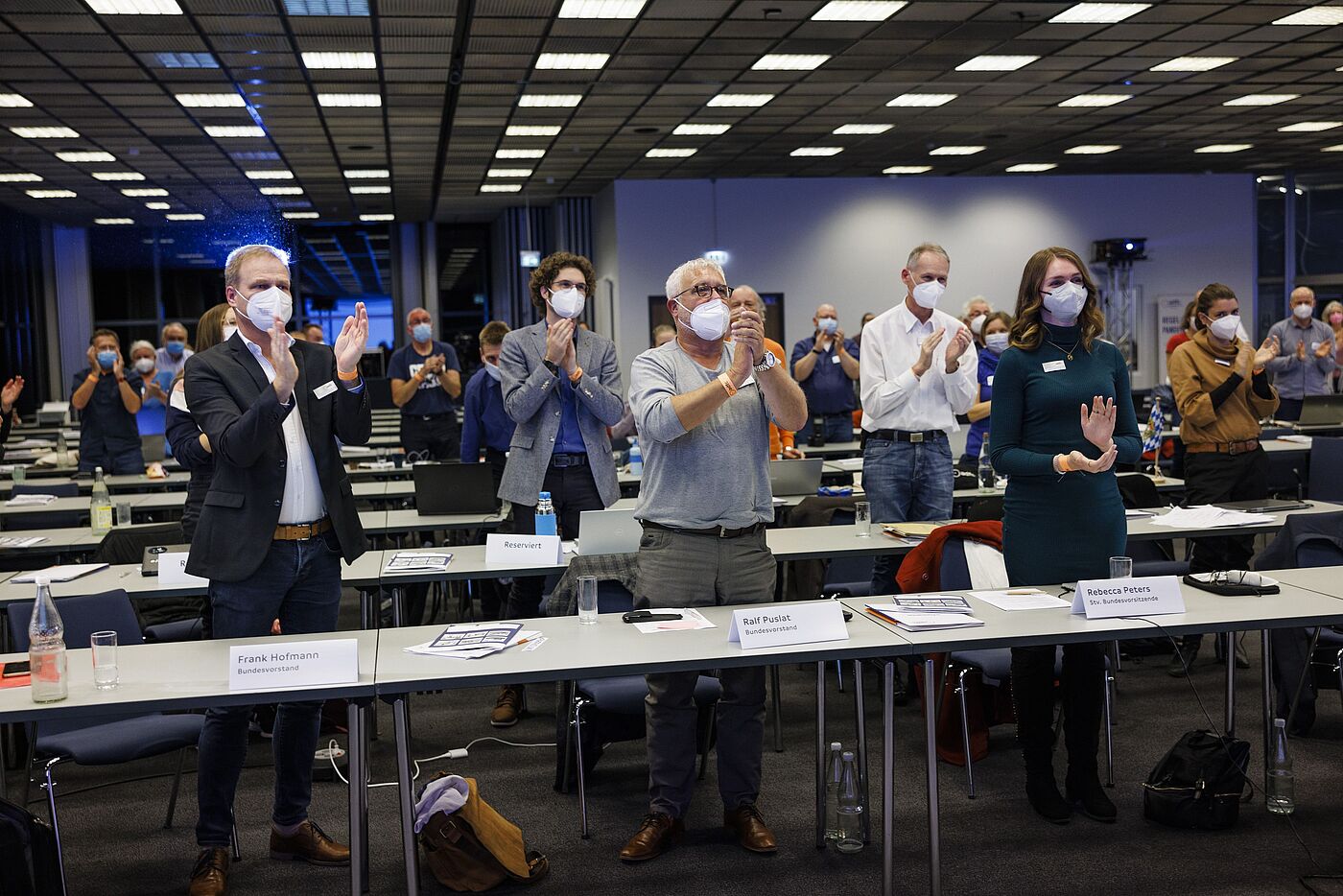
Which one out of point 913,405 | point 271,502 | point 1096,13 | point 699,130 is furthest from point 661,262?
point 271,502

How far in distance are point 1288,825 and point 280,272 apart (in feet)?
10.4

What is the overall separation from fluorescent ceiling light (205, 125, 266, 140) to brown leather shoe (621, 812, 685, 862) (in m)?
9.17

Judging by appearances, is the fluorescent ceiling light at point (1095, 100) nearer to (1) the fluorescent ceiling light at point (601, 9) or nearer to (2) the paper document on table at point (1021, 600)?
(1) the fluorescent ceiling light at point (601, 9)

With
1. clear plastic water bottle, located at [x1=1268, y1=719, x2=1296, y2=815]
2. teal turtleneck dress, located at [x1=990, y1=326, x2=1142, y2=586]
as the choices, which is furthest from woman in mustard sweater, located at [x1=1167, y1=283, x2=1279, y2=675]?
teal turtleneck dress, located at [x1=990, y1=326, x2=1142, y2=586]

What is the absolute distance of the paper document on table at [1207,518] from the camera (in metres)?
4.34

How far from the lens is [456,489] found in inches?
204

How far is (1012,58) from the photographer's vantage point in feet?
29.7

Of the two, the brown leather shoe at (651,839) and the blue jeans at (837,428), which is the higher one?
the blue jeans at (837,428)

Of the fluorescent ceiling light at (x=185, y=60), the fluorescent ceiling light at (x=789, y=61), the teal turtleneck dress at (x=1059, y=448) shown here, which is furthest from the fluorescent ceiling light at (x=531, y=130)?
the teal turtleneck dress at (x=1059, y=448)

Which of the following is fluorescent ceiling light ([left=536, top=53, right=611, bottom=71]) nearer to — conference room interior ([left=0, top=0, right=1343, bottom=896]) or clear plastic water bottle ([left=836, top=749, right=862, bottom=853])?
conference room interior ([left=0, top=0, right=1343, bottom=896])

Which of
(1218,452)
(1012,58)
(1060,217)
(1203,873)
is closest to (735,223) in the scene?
(1060,217)

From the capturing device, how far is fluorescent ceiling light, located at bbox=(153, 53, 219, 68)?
8.20 meters

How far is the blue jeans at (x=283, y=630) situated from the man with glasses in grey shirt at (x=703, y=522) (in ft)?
2.86

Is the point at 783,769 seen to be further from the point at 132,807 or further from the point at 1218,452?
the point at 1218,452
